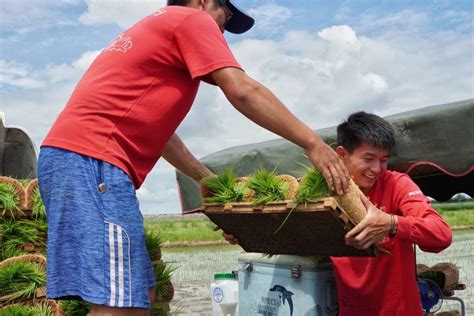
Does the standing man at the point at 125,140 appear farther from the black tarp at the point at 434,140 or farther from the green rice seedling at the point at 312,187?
the black tarp at the point at 434,140

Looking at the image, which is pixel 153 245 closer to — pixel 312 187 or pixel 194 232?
pixel 312 187

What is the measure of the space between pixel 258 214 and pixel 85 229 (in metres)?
0.86

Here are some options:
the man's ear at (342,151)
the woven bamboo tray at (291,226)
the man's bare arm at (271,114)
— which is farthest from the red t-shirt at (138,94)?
the man's ear at (342,151)

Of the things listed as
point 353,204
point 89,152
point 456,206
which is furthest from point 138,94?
point 456,206

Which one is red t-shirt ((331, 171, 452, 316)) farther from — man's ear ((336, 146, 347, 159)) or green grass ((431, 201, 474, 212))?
green grass ((431, 201, 474, 212))

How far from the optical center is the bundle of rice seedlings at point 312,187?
2410mm

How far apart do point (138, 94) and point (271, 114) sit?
1.76 ft

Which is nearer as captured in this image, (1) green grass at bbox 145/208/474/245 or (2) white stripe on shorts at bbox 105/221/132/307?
(2) white stripe on shorts at bbox 105/221/132/307

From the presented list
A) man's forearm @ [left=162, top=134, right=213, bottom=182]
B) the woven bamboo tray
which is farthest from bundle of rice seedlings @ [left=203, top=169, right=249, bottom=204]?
man's forearm @ [left=162, top=134, right=213, bottom=182]

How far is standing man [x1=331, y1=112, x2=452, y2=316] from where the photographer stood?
288 cm

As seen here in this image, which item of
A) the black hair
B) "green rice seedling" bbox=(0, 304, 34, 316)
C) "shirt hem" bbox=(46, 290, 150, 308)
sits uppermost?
the black hair

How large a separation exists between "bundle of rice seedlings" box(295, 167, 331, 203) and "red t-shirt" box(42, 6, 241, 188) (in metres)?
0.55

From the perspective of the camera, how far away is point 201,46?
2.32 metres

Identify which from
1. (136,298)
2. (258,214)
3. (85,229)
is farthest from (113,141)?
(258,214)
